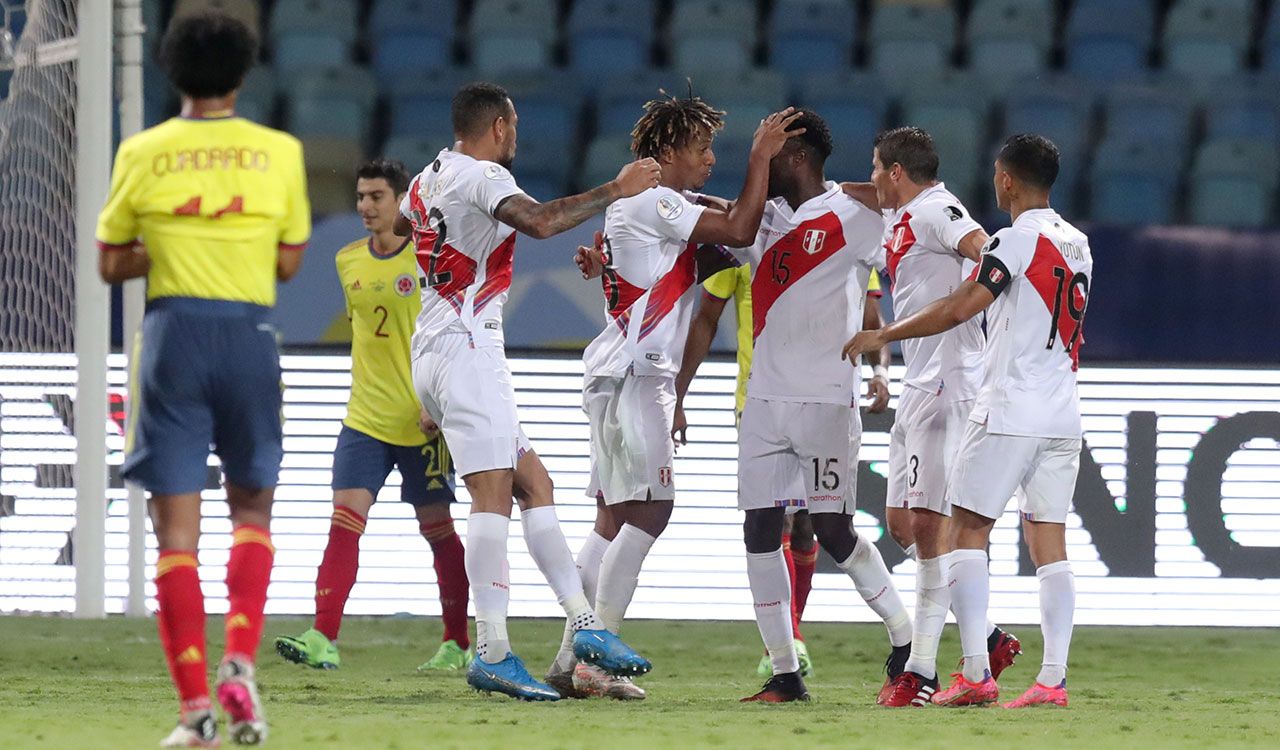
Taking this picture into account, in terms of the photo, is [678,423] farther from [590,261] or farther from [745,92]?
[745,92]

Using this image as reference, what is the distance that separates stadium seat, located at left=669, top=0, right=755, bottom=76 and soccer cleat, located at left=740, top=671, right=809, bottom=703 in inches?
248

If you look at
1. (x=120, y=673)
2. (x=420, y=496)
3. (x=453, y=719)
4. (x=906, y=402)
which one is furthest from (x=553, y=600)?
(x=453, y=719)

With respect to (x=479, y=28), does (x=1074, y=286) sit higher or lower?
lower

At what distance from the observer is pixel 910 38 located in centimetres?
1185

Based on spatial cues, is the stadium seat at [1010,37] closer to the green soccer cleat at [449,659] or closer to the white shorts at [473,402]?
the green soccer cleat at [449,659]

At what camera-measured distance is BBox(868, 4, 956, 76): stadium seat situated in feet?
38.7

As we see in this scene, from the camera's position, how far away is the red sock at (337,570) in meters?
7.03

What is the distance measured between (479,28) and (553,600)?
14.9 feet

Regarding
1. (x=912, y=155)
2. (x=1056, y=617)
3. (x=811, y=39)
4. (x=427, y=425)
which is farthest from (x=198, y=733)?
(x=811, y=39)

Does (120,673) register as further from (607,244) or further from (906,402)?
(906,402)

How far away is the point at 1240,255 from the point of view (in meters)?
8.74

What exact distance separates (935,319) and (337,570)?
2.66 meters

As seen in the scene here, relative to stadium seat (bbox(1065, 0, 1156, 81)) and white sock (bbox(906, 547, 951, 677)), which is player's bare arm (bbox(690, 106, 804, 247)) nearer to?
white sock (bbox(906, 547, 951, 677))

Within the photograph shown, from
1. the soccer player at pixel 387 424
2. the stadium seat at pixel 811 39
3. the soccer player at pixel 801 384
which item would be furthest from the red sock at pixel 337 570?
the stadium seat at pixel 811 39
